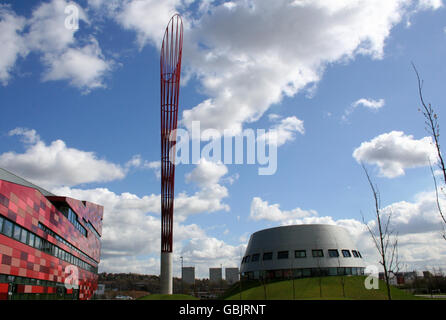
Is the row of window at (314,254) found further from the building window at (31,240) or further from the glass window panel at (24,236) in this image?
the glass window panel at (24,236)

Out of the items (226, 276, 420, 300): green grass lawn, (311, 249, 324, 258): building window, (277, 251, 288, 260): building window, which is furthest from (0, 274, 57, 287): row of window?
(311, 249, 324, 258): building window

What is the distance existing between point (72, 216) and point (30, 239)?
20543 mm

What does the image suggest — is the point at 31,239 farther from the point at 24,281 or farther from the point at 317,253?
the point at 317,253

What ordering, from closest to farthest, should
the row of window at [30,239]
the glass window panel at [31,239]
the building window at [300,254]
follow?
1. the row of window at [30,239]
2. the glass window panel at [31,239]
3. the building window at [300,254]

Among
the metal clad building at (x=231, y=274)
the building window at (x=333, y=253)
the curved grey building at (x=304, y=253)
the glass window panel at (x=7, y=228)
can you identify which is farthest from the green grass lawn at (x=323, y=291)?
the metal clad building at (x=231, y=274)

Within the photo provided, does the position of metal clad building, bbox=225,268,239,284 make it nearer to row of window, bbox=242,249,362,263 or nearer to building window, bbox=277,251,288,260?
row of window, bbox=242,249,362,263

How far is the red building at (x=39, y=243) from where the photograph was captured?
33844 mm

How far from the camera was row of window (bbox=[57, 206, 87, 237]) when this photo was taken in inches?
2165

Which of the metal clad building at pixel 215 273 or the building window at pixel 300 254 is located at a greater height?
the building window at pixel 300 254

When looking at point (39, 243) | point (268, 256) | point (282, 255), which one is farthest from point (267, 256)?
point (39, 243)

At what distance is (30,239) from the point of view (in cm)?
3925

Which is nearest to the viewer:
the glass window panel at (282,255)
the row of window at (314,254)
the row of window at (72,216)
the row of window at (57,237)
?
the row of window at (57,237)
